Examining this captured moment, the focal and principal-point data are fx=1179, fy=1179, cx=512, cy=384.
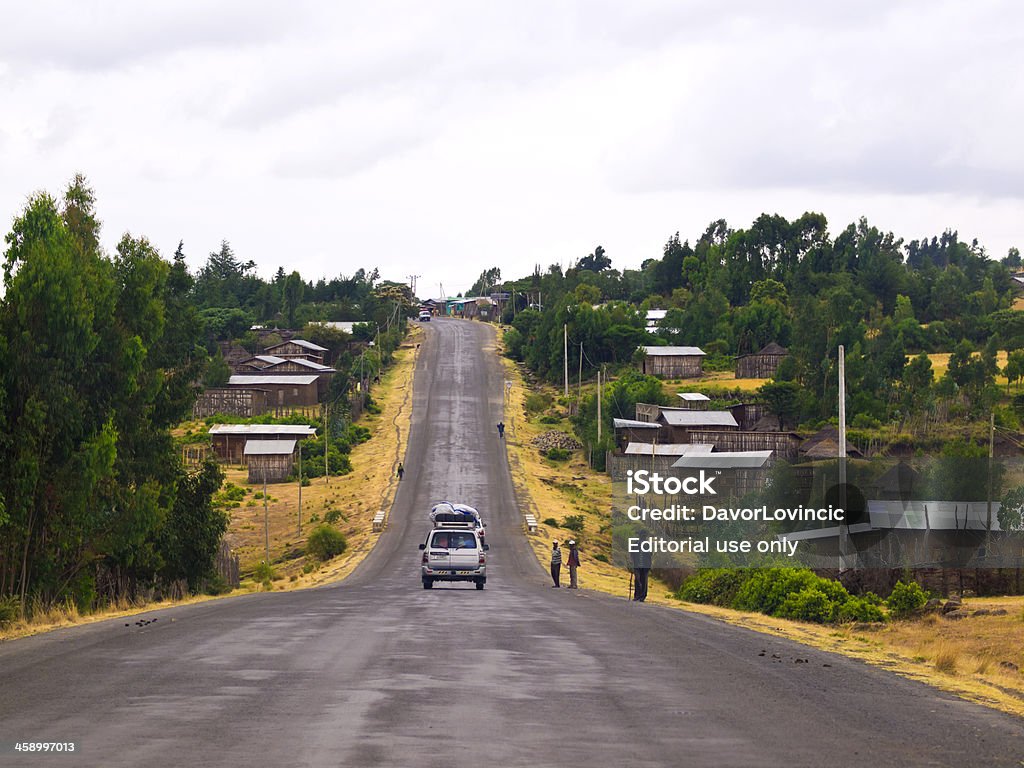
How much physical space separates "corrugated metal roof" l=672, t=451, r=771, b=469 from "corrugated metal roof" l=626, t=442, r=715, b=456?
232 centimetres

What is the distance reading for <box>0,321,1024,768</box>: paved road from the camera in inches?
408

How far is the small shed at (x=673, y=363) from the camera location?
412 ft

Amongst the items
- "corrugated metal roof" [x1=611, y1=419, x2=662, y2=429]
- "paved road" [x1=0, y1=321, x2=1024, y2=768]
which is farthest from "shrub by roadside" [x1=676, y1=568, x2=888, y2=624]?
"corrugated metal roof" [x1=611, y1=419, x2=662, y2=429]

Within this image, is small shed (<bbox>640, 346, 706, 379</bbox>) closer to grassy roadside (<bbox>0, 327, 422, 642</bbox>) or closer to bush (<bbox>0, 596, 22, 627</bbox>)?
grassy roadside (<bbox>0, 327, 422, 642</bbox>)

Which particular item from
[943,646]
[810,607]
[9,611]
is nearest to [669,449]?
[810,607]

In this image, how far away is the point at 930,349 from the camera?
13088 centimetres

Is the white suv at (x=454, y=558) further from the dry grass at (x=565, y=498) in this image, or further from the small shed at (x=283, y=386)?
the small shed at (x=283, y=386)

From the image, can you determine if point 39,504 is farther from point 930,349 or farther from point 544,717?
point 930,349

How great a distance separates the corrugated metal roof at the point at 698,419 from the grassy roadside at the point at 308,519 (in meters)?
21.3

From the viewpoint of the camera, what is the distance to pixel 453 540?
38.7 metres

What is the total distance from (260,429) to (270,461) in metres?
7.46

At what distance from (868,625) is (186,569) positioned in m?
23.2

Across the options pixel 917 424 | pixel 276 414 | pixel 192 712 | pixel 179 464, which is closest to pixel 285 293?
pixel 276 414

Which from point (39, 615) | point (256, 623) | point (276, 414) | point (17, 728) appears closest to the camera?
point (17, 728)
